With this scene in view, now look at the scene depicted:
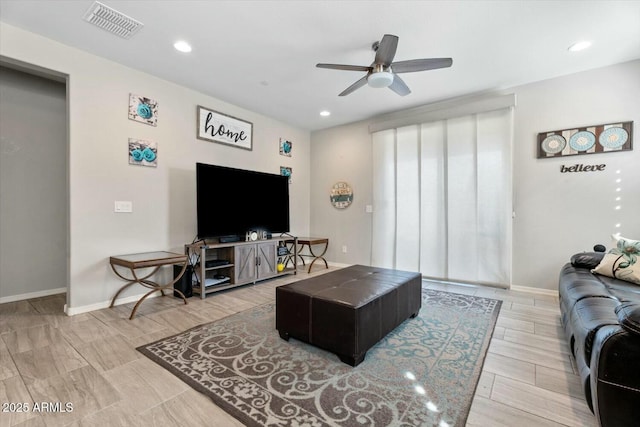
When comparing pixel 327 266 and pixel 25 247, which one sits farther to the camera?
pixel 327 266

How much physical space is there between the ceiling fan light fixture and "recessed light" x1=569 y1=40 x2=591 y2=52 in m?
1.91

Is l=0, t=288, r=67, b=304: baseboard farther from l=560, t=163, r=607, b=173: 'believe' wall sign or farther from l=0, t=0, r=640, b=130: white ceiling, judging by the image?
l=560, t=163, r=607, b=173: 'believe' wall sign

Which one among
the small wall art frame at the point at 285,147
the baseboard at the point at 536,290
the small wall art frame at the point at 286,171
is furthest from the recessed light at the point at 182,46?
the baseboard at the point at 536,290

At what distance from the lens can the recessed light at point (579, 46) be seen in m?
2.67

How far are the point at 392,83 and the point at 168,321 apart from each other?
3151 millimetres

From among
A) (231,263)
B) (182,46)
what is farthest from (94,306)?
(182,46)

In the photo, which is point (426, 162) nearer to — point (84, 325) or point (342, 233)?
point (342, 233)

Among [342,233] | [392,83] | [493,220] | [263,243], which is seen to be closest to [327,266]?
[342,233]

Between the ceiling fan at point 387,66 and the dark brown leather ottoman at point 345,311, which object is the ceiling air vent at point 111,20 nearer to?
the ceiling fan at point 387,66

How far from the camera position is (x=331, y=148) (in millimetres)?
5410

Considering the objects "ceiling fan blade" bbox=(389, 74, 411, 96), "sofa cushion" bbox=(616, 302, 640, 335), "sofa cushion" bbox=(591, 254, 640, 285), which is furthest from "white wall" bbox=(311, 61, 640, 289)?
"sofa cushion" bbox=(616, 302, 640, 335)

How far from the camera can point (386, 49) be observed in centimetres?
225

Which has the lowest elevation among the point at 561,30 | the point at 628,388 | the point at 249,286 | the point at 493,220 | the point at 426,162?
the point at 249,286

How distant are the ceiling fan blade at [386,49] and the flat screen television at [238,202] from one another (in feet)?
7.72
